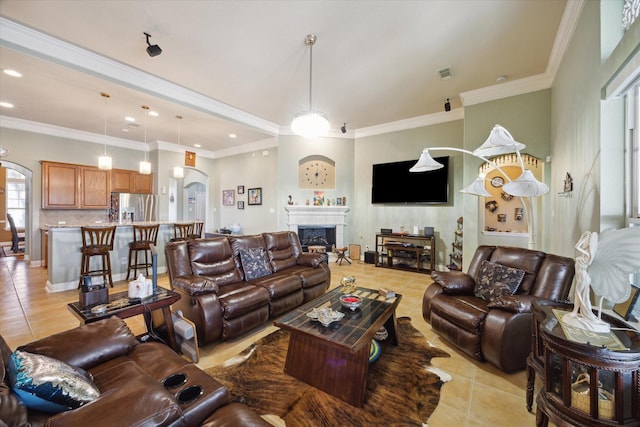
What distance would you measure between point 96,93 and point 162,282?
3220 mm

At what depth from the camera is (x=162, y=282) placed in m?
4.49

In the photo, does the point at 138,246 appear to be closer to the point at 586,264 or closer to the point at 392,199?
the point at 392,199

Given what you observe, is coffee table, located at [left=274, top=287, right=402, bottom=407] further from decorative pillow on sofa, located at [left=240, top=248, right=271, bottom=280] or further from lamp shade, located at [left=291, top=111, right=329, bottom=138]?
lamp shade, located at [left=291, top=111, right=329, bottom=138]

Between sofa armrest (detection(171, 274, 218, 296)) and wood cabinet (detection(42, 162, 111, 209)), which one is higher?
wood cabinet (detection(42, 162, 111, 209))

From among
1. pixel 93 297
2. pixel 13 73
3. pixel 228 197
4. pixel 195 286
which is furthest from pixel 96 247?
pixel 228 197

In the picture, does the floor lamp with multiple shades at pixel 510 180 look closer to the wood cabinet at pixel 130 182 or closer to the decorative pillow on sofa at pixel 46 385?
the decorative pillow on sofa at pixel 46 385

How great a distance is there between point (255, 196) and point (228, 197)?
1.27 metres

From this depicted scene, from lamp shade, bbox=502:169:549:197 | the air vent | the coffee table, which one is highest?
the air vent

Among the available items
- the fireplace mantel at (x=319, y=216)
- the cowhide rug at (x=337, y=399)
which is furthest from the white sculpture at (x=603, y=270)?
the fireplace mantel at (x=319, y=216)

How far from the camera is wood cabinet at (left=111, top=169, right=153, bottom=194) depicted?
672 cm

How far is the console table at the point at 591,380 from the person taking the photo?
3.70 feet

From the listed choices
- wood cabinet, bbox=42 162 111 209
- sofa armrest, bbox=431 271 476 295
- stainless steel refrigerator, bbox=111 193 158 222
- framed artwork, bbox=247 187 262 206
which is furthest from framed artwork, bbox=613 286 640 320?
wood cabinet, bbox=42 162 111 209

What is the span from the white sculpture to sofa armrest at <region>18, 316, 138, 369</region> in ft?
8.43

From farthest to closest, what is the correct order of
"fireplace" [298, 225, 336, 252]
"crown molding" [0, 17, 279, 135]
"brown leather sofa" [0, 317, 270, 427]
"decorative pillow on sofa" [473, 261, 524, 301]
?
"fireplace" [298, 225, 336, 252] < "crown molding" [0, 17, 279, 135] < "decorative pillow on sofa" [473, 261, 524, 301] < "brown leather sofa" [0, 317, 270, 427]
